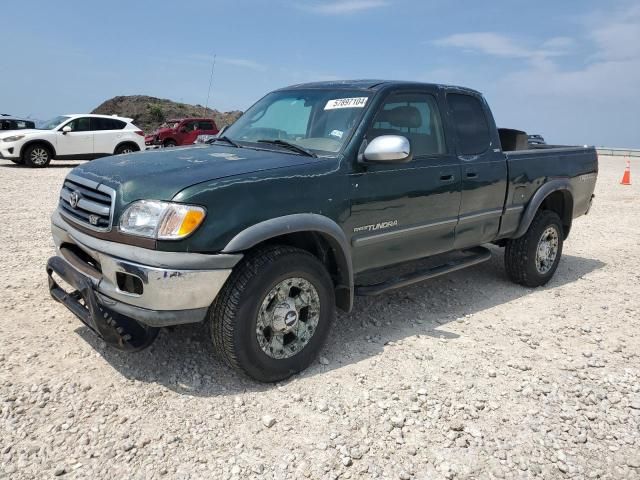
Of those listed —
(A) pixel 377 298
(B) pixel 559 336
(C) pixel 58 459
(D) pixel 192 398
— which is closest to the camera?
(C) pixel 58 459

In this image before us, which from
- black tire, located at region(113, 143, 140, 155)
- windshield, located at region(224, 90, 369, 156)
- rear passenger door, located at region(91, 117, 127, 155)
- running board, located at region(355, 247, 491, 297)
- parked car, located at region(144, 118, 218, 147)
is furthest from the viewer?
parked car, located at region(144, 118, 218, 147)

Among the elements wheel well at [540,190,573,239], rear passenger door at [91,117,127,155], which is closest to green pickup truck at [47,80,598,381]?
wheel well at [540,190,573,239]

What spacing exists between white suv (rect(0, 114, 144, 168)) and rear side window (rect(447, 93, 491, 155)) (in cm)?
1424

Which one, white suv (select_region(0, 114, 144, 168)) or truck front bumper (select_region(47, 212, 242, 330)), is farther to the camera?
white suv (select_region(0, 114, 144, 168))

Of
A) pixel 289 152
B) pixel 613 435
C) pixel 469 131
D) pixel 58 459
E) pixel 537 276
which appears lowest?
pixel 58 459

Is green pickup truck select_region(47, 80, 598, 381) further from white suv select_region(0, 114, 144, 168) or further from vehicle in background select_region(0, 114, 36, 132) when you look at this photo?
vehicle in background select_region(0, 114, 36, 132)

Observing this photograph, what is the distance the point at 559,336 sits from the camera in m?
4.43

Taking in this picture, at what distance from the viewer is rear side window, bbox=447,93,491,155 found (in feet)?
15.4

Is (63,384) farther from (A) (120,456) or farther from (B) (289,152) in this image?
(B) (289,152)

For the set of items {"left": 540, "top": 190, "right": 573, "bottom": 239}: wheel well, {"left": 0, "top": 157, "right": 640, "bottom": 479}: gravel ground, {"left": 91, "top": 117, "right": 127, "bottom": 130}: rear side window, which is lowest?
{"left": 0, "top": 157, "right": 640, "bottom": 479}: gravel ground

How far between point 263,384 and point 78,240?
149 centimetres

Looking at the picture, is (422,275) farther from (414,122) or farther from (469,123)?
(469,123)

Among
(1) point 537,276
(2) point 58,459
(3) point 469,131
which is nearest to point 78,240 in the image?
(2) point 58,459

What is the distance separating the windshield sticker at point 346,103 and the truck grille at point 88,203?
180 centimetres
